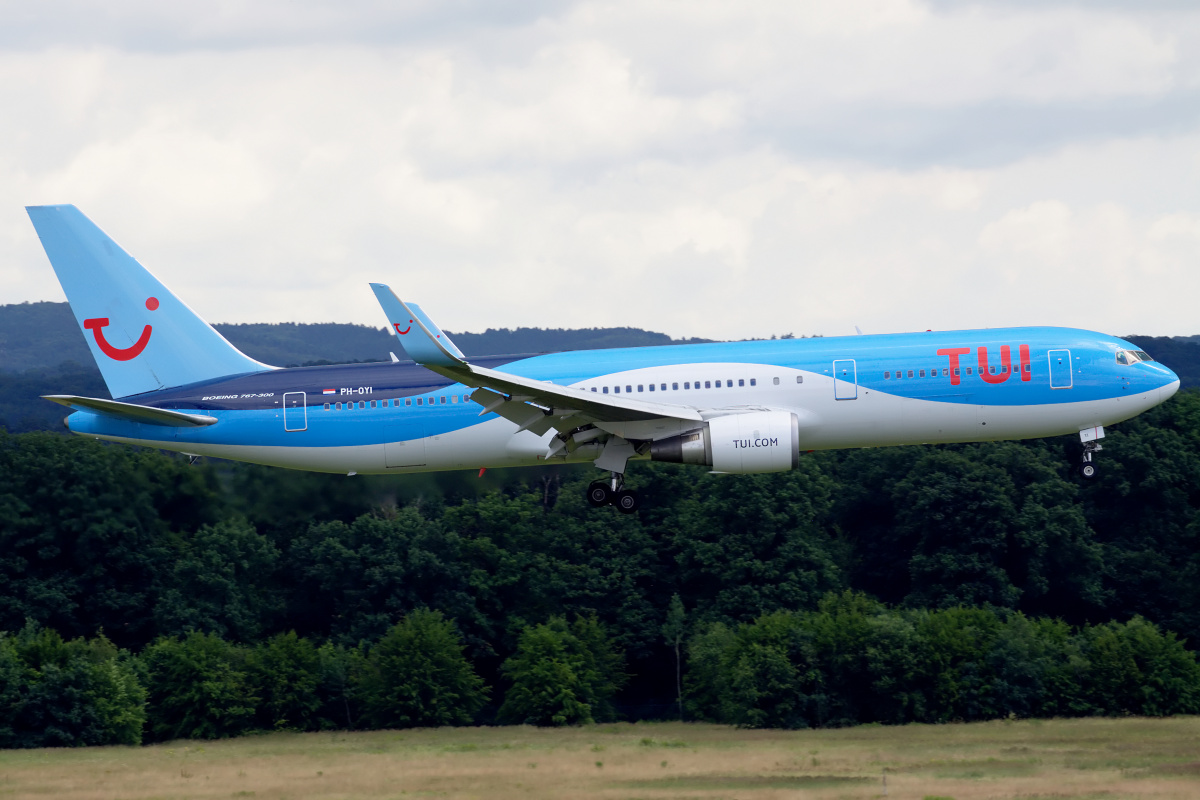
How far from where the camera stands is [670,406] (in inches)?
1511

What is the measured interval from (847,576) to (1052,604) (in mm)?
12043

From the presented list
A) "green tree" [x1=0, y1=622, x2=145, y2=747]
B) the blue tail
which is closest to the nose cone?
the blue tail

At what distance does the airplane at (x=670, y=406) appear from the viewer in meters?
37.5

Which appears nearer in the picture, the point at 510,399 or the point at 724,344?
the point at 510,399

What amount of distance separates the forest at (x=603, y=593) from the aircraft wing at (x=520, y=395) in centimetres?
1629

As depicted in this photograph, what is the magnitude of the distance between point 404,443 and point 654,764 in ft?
60.5

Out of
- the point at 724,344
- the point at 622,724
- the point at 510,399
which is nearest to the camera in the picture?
the point at 510,399

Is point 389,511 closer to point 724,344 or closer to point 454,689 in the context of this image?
point 454,689

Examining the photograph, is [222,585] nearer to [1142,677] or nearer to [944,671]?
[944,671]

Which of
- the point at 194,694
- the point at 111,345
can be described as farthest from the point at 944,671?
the point at 111,345

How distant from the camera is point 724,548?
268ft

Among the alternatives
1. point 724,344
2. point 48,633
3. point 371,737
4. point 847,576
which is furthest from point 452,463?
point 847,576

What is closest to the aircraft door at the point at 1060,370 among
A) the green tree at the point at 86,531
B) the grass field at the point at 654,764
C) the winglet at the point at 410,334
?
the grass field at the point at 654,764

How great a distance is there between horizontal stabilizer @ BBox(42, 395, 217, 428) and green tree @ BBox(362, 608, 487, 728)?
3387 cm
